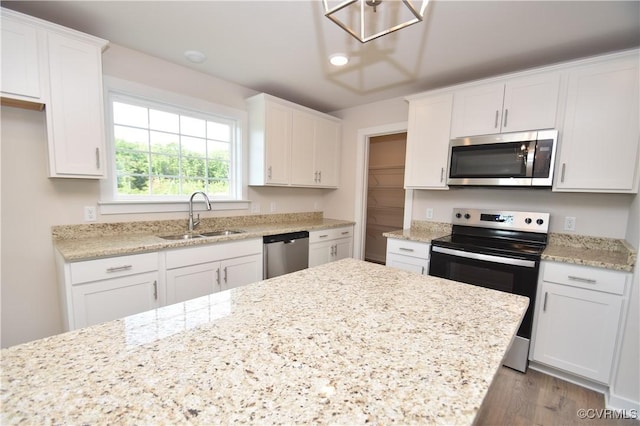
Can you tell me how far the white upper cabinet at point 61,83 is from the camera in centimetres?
161

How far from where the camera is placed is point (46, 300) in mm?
2010

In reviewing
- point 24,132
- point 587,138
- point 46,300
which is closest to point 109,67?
point 24,132

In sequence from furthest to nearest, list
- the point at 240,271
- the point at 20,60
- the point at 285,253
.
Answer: the point at 285,253
the point at 240,271
the point at 20,60

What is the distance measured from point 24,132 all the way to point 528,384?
3849mm

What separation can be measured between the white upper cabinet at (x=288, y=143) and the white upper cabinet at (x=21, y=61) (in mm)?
1640

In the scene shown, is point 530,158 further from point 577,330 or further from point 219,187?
point 219,187

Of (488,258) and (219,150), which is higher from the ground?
(219,150)

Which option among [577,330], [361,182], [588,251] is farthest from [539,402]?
[361,182]

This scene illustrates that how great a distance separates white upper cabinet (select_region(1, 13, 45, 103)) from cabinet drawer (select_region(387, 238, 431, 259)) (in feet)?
9.15

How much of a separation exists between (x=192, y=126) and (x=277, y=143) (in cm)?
85

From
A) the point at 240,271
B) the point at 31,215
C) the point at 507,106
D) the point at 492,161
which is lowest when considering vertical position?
the point at 240,271

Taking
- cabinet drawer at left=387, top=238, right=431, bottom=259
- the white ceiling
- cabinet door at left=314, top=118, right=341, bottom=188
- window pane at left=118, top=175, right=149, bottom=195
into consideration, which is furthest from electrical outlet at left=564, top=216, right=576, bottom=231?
window pane at left=118, top=175, right=149, bottom=195

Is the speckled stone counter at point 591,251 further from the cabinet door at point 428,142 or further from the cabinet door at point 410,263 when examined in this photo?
the cabinet door at point 428,142

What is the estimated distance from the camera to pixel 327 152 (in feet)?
11.8
